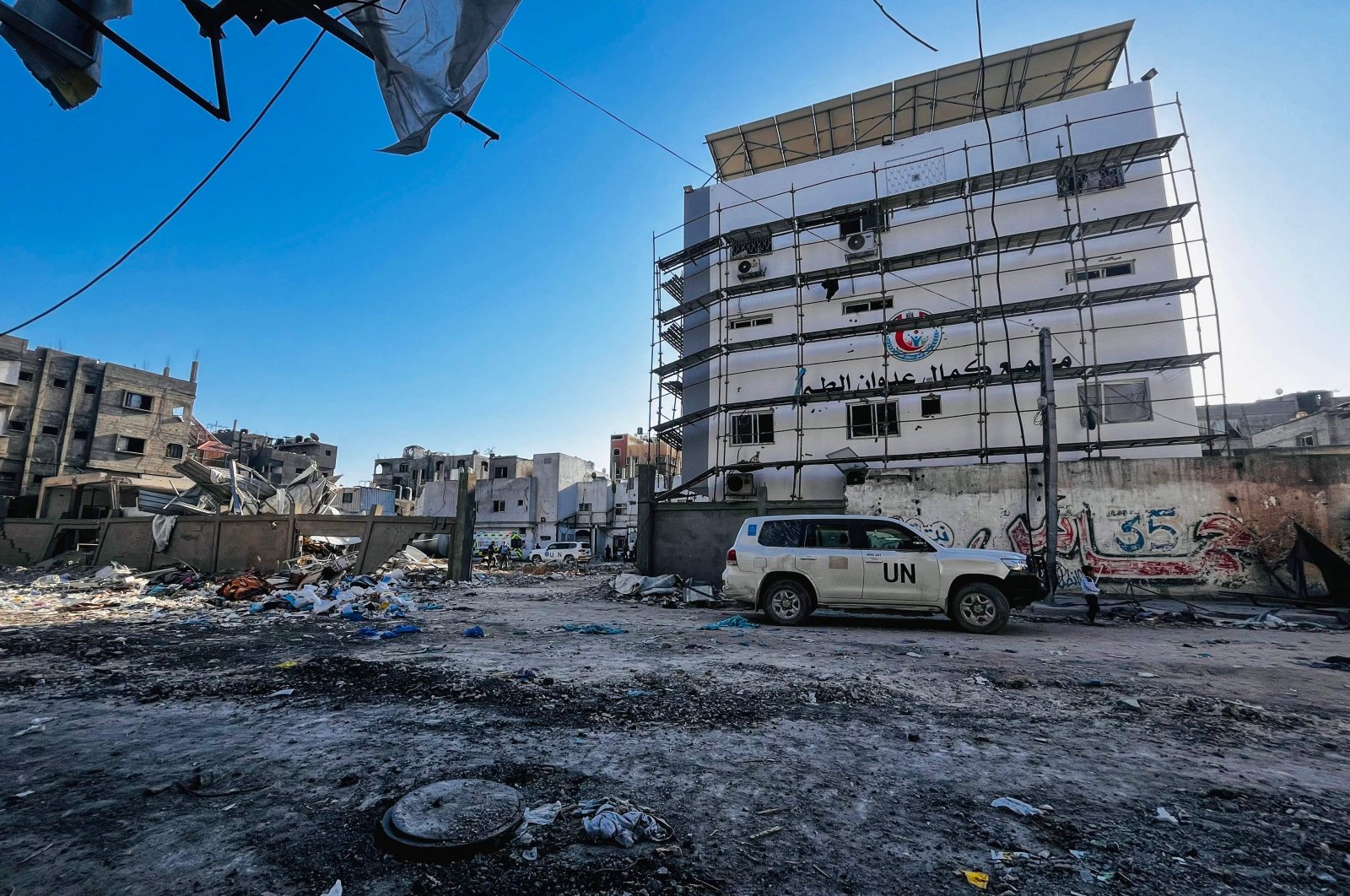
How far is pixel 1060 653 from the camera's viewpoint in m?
6.62

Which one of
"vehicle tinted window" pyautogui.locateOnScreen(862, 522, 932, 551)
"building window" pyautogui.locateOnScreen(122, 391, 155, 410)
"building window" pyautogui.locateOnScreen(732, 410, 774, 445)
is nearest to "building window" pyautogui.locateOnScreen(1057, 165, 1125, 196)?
"building window" pyautogui.locateOnScreen(732, 410, 774, 445)

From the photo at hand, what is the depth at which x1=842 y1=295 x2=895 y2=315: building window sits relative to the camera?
800 inches

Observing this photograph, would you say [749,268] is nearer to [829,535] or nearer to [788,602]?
[829,535]

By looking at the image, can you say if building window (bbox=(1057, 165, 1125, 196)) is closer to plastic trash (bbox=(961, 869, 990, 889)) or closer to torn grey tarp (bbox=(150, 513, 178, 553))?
plastic trash (bbox=(961, 869, 990, 889))

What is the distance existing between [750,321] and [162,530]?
790 inches

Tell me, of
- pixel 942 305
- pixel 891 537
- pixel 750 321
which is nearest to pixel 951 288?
pixel 942 305

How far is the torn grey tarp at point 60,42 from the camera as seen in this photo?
3.53 metres

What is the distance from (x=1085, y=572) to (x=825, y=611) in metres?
7.05

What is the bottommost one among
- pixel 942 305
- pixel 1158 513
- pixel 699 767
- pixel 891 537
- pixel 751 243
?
pixel 699 767

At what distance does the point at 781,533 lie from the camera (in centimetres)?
930

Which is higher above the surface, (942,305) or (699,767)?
(942,305)

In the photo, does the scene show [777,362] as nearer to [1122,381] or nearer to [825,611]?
[1122,381]

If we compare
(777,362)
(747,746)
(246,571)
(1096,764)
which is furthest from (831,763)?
(777,362)

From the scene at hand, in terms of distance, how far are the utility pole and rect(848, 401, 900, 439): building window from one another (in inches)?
248
